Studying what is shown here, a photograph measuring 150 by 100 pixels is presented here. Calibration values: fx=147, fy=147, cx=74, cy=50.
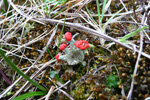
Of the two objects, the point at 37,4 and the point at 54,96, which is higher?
the point at 37,4

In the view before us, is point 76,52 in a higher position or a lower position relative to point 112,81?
higher

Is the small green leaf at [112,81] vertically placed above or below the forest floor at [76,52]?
below

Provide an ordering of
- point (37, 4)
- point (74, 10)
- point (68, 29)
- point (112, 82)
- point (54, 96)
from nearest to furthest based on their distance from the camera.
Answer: point (112, 82), point (54, 96), point (68, 29), point (74, 10), point (37, 4)

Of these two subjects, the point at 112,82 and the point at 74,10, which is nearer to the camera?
the point at 112,82

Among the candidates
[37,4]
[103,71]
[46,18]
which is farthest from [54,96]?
[37,4]

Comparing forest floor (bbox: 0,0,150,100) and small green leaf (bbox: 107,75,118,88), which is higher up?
forest floor (bbox: 0,0,150,100)

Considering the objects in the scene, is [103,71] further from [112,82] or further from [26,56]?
[26,56]

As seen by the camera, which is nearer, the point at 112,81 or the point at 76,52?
the point at 112,81

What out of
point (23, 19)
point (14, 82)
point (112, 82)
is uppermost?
point (23, 19)

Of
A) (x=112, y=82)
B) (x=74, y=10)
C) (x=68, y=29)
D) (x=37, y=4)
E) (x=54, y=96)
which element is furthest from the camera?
(x=37, y=4)
